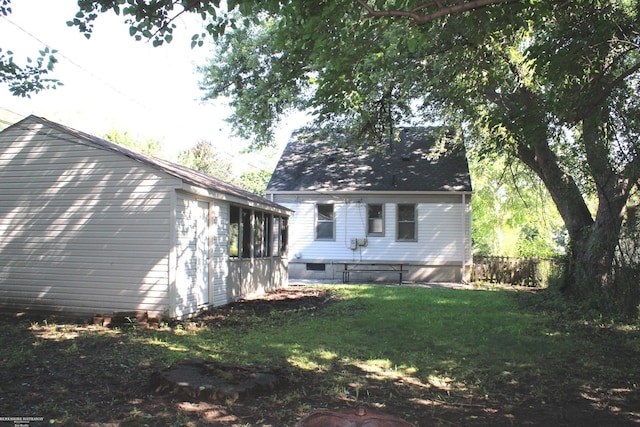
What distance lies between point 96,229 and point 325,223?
453 inches

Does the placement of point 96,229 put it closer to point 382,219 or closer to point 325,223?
point 325,223

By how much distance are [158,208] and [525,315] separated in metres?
8.04

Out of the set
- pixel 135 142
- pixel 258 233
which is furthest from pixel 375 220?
pixel 135 142

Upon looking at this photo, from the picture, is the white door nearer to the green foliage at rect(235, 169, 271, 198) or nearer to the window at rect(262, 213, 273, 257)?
the window at rect(262, 213, 273, 257)

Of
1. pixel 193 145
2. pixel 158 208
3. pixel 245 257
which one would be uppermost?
pixel 193 145

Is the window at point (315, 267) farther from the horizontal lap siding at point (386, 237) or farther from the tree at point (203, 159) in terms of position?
the tree at point (203, 159)

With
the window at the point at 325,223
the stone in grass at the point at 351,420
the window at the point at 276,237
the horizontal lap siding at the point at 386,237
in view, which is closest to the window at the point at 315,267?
the horizontal lap siding at the point at 386,237

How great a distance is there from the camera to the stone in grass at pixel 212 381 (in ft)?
16.0

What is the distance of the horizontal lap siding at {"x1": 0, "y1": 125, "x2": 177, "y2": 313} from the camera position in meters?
9.72

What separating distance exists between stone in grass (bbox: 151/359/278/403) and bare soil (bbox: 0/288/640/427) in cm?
8

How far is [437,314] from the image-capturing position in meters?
10.9

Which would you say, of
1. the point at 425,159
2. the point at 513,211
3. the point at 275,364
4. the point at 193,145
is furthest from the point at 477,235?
the point at 275,364

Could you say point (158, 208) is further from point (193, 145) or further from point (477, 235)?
point (193, 145)

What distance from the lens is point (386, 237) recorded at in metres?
20.0
